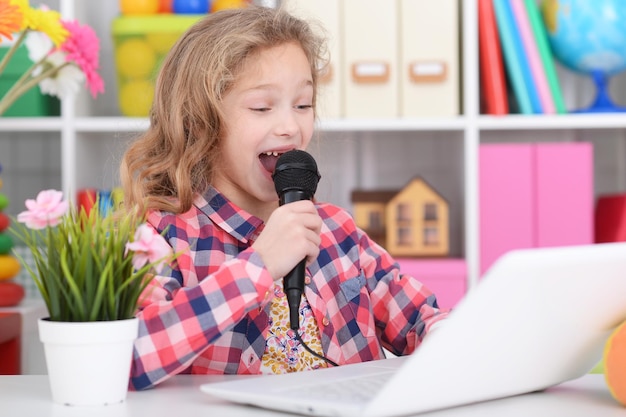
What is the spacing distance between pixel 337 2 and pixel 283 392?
5.14 ft

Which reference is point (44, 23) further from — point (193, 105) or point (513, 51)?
point (513, 51)

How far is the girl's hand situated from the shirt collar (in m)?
0.23

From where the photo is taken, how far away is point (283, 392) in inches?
31.2

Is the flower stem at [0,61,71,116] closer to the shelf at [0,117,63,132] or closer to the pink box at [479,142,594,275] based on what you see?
the shelf at [0,117,63,132]

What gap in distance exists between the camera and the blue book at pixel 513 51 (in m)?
2.23

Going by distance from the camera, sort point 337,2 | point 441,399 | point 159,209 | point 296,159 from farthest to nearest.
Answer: point 337,2 → point 159,209 → point 296,159 → point 441,399

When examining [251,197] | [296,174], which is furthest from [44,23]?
[296,174]

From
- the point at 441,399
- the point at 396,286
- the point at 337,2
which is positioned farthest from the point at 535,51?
the point at 441,399

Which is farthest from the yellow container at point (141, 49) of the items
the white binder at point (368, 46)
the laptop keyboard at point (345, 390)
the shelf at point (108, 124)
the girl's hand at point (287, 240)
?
the laptop keyboard at point (345, 390)

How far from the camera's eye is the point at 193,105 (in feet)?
4.41

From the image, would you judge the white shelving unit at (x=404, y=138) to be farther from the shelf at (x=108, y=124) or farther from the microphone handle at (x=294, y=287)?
the microphone handle at (x=294, y=287)

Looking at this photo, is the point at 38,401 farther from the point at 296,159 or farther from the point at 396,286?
the point at 396,286

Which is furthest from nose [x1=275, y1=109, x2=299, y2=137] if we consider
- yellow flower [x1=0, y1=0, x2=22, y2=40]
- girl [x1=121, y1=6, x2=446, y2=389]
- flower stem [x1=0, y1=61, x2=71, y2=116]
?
flower stem [x1=0, y1=61, x2=71, y2=116]

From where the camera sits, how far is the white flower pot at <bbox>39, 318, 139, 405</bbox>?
0.80m
